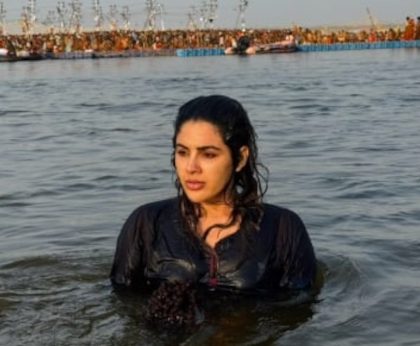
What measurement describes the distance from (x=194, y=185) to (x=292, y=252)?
63cm

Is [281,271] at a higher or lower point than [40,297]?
higher

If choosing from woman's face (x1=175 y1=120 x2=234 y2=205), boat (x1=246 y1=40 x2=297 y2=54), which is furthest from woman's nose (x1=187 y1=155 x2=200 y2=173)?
boat (x1=246 y1=40 x2=297 y2=54)

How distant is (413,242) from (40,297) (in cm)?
282

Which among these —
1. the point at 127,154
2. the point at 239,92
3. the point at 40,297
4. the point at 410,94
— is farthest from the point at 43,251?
the point at 239,92

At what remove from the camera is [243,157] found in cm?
461

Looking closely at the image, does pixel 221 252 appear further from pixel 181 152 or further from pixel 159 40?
pixel 159 40

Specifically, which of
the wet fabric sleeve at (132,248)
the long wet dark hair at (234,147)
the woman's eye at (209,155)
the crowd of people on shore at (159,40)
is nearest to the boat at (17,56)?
the crowd of people on shore at (159,40)

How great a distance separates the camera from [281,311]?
196 inches

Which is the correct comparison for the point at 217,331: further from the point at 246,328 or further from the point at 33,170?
the point at 33,170

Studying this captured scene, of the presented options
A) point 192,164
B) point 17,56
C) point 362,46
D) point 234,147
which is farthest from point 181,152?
point 362,46

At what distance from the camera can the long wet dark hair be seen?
4438 mm

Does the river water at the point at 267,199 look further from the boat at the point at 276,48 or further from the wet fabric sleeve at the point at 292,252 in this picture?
the boat at the point at 276,48

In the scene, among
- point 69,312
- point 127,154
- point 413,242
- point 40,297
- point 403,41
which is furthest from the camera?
point 403,41

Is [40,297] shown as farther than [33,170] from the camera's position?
No
